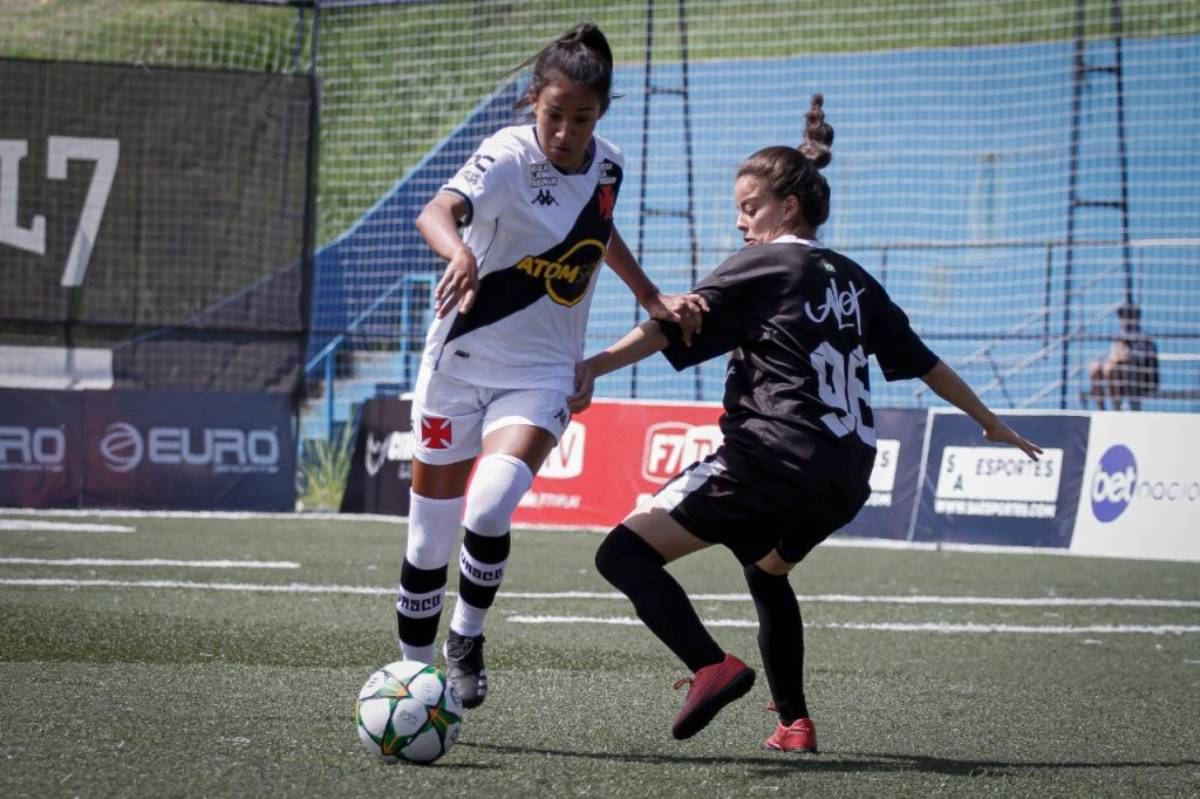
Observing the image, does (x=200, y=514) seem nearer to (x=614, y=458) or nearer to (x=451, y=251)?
(x=614, y=458)

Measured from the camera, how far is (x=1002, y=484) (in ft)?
41.2

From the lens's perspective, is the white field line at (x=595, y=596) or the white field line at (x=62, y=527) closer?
the white field line at (x=595, y=596)

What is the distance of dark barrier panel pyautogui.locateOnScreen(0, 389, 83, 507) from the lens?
45.2 ft

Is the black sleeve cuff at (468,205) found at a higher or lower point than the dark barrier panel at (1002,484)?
higher

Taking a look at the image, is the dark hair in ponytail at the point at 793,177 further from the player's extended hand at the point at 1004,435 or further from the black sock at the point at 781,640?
the black sock at the point at 781,640

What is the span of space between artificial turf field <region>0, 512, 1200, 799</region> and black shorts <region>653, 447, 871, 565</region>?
590 millimetres

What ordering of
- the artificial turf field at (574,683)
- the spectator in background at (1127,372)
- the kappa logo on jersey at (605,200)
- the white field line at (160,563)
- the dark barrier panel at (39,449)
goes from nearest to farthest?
the artificial turf field at (574,683), the kappa logo on jersey at (605,200), the white field line at (160,563), the dark barrier panel at (39,449), the spectator in background at (1127,372)

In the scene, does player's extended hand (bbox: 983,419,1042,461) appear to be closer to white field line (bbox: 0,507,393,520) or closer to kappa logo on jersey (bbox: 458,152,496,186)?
kappa logo on jersey (bbox: 458,152,496,186)

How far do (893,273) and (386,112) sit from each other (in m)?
6.96

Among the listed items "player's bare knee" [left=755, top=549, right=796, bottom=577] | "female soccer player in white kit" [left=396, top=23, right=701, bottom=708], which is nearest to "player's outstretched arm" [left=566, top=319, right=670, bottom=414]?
"female soccer player in white kit" [left=396, top=23, right=701, bottom=708]

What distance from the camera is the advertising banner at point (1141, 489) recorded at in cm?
1190

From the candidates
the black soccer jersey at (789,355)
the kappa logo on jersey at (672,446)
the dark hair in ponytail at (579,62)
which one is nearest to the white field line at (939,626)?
the black soccer jersey at (789,355)

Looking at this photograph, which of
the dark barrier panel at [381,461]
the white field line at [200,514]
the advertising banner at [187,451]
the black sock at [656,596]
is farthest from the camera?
the dark barrier panel at [381,461]

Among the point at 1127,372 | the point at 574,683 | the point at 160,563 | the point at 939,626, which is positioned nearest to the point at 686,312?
the point at 574,683
